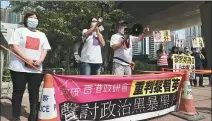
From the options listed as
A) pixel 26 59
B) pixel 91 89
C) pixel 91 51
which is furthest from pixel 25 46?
pixel 91 51

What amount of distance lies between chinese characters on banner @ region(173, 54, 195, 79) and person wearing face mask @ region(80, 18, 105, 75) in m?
6.45

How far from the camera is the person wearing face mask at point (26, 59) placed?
188 inches

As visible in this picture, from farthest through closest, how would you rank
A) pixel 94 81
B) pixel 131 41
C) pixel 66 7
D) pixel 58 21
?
1. pixel 66 7
2. pixel 58 21
3. pixel 131 41
4. pixel 94 81

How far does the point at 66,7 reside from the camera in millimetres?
19656

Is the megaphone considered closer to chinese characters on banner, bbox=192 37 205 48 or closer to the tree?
chinese characters on banner, bbox=192 37 205 48

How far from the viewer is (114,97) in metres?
5.06

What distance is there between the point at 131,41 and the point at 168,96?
1.26 m

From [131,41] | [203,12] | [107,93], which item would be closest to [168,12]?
[203,12]

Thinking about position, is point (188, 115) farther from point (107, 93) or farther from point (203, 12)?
point (203, 12)

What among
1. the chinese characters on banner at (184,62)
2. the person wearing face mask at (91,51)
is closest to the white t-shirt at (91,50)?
the person wearing face mask at (91,51)

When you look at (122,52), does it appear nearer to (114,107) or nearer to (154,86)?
(154,86)

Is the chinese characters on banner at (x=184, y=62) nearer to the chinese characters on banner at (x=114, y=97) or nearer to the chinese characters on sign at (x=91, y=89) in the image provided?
the chinese characters on banner at (x=114, y=97)

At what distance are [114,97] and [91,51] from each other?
1.13 m

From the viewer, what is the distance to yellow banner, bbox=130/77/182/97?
5410mm
